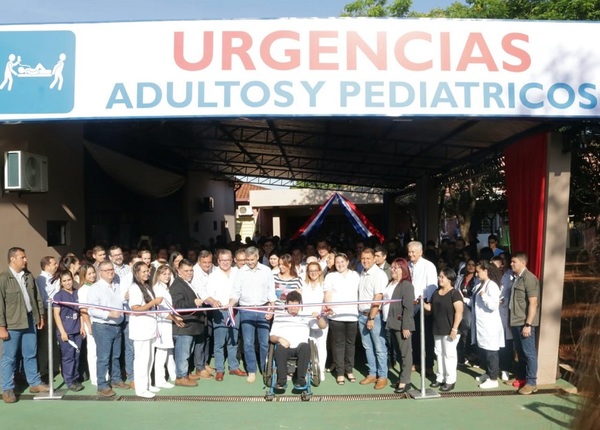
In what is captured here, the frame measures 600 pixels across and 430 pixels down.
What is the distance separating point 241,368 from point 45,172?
13.9ft

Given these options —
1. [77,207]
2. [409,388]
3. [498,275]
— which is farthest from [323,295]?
[77,207]

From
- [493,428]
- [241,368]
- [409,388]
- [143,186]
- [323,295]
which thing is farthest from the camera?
[143,186]

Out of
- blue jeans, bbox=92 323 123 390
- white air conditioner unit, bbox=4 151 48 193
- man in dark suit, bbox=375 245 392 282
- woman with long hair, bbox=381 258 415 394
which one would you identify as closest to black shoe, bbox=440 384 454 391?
woman with long hair, bbox=381 258 415 394

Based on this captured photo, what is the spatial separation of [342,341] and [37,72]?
522cm

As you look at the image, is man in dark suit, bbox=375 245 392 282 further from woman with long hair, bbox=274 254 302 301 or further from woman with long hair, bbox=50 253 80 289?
woman with long hair, bbox=50 253 80 289

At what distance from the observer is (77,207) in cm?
1062

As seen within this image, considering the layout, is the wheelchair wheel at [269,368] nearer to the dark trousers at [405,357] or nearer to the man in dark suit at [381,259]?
the dark trousers at [405,357]

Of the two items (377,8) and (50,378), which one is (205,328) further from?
(377,8)

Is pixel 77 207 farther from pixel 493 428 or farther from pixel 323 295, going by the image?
pixel 493 428

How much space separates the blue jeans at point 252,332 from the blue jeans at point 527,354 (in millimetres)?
3278

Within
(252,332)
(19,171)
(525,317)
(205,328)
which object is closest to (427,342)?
(525,317)

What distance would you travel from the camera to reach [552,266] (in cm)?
725

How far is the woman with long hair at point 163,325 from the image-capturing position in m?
7.35

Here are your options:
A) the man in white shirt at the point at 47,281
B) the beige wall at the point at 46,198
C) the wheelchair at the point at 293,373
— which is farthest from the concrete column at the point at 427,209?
the man in white shirt at the point at 47,281
